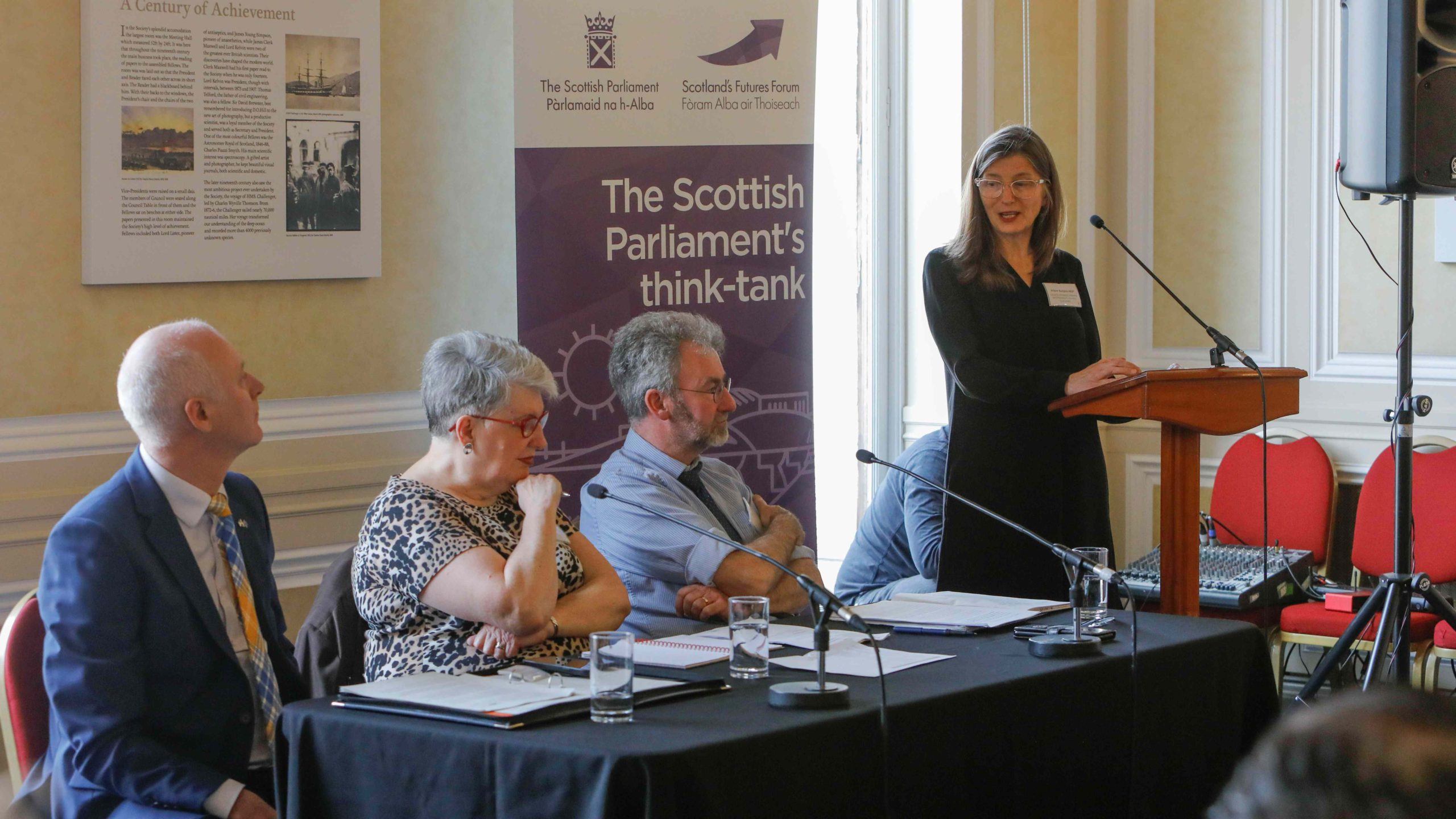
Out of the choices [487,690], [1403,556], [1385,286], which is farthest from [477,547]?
[1385,286]

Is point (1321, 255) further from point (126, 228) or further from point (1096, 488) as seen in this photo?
point (126, 228)

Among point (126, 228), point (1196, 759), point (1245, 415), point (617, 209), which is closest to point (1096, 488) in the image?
point (1245, 415)

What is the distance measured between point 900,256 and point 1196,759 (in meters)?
3.18

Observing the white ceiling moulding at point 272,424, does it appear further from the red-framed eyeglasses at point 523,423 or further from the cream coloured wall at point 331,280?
the red-framed eyeglasses at point 523,423

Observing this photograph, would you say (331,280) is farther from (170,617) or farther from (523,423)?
(170,617)

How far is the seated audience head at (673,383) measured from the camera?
9.87 ft

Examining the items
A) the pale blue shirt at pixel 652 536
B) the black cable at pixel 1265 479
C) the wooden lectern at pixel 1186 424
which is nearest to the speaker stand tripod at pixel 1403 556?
the black cable at pixel 1265 479

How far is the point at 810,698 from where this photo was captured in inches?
75.3

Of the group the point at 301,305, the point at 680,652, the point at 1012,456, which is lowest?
the point at 680,652

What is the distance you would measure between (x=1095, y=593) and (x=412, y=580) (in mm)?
1222

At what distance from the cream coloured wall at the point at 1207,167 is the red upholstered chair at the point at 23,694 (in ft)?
13.7

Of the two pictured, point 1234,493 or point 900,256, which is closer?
point 1234,493

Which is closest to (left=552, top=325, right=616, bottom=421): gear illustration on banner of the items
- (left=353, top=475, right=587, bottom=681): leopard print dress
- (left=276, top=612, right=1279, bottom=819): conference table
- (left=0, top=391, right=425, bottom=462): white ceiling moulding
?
(left=0, top=391, right=425, bottom=462): white ceiling moulding

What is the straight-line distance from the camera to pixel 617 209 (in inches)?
158
